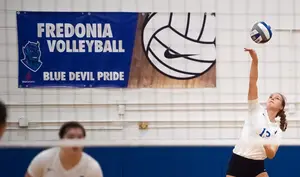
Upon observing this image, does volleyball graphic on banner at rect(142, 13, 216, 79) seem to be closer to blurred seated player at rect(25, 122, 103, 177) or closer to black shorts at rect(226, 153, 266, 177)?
black shorts at rect(226, 153, 266, 177)

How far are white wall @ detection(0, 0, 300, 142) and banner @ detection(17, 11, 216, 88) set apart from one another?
8 cm

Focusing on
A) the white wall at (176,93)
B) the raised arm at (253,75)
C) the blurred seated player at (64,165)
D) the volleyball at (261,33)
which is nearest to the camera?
the blurred seated player at (64,165)

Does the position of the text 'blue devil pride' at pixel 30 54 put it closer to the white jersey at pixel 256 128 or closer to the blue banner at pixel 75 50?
the blue banner at pixel 75 50

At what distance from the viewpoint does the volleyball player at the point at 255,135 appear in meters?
4.02

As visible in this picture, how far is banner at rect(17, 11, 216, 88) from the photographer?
5406 mm

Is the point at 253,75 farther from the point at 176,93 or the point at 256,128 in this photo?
the point at 176,93

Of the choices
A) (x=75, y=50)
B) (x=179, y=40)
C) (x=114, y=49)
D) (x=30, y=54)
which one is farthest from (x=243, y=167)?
(x=30, y=54)

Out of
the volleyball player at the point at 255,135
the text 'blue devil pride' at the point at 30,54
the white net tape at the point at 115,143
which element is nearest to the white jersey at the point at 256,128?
the volleyball player at the point at 255,135

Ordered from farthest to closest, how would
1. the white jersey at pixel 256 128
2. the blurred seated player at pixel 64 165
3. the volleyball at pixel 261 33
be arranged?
the volleyball at pixel 261 33 < the white jersey at pixel 256 128 < the blurred seated player at pixel 64 165

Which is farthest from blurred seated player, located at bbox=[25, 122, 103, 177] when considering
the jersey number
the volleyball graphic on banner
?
the volleyball graphic on banner

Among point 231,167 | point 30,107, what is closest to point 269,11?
point 231,167

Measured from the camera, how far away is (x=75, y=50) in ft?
17.8

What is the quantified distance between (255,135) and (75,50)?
85.0 inches

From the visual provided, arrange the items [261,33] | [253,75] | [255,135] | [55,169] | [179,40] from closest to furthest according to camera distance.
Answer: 1. [55,169]
2. [253,75]
3. [255,135]
4. [261,33]
5. [179,40]
